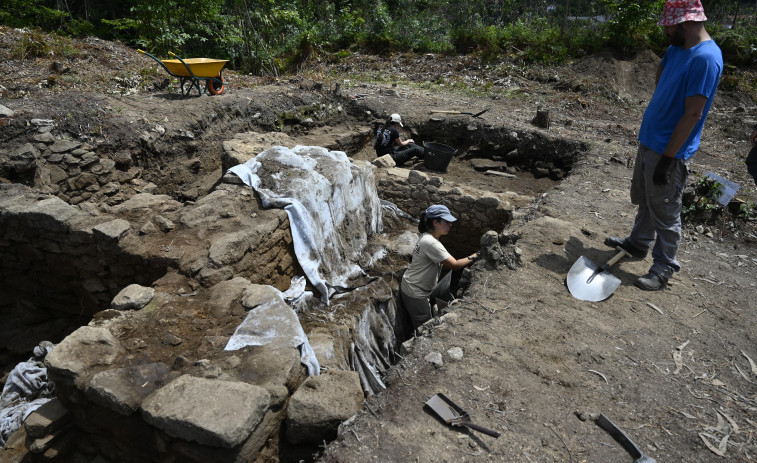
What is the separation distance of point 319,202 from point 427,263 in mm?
1343

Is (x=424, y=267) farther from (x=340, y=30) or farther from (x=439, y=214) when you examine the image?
(x=340, y=30)

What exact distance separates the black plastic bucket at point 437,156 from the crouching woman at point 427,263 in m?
3.07

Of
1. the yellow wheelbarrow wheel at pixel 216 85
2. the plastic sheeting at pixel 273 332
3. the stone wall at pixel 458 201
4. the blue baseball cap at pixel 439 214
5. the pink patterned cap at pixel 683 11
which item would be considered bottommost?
the stone wall at pixel 458 201

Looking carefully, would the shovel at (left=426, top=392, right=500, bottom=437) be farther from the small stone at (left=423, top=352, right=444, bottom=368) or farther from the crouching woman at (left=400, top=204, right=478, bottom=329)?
the crouching woman at (left=400, top=204, right=478, bottom=329)

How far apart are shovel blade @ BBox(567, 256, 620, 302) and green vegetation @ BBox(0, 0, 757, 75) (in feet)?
30.7

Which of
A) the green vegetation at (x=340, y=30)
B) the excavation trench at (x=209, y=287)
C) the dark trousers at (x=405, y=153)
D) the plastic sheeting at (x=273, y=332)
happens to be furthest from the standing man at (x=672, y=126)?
the green vegetation at (x=340, y=30)

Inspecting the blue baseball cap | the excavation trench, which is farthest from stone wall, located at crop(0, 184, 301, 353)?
the blue baseball cap

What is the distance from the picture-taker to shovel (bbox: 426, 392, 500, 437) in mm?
2523

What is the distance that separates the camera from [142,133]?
20.1 ft

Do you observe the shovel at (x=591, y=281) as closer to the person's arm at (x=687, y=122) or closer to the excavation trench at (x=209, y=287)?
the person's arm at (x=687, y=122)

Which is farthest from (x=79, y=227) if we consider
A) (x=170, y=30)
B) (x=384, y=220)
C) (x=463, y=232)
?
(x=170, y=30)

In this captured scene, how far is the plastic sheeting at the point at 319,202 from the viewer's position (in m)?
4.60

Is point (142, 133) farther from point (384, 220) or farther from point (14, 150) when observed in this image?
point (384, 220)

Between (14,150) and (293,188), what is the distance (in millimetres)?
3283
